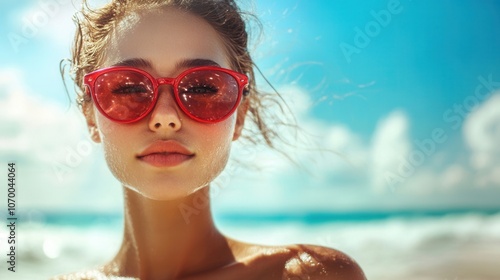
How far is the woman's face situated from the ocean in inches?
208

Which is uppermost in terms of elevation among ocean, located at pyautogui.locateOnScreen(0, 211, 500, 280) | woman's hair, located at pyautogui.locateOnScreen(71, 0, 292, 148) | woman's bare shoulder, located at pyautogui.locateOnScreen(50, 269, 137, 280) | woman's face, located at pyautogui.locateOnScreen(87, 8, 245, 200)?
ocean, located at pyautogui.locateOnScreen(0, 211, 500, 280)

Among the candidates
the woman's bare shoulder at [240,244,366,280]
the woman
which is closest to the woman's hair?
the woman

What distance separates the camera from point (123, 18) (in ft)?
9.63

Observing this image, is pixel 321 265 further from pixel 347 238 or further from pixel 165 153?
pixel 347 238

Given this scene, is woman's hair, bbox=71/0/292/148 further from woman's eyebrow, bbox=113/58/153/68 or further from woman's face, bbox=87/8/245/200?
woman's eyebrow, bbox=113/58/153/68

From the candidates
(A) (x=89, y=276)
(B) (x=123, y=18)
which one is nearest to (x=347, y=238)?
(A) (x=89, y=276)

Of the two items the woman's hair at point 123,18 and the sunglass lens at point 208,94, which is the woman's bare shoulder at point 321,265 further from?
the woman's hair at point 123,18

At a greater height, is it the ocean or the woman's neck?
the ocean

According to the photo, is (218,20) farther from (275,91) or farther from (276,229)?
(276,229)

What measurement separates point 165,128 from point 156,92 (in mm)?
164

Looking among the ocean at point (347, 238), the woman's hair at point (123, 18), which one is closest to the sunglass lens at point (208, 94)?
the woman's hair at point (123, 18)

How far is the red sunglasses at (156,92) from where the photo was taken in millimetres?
2621

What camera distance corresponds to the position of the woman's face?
2631mm

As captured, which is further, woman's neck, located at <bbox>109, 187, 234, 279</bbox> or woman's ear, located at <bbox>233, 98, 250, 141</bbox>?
woman's ear, located at <bbox>233, 98, 250, 141</bbox>
